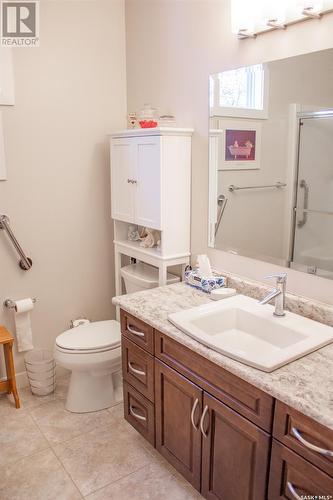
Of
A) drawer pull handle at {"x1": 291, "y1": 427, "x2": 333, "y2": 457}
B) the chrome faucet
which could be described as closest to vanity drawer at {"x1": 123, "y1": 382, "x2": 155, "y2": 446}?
the chrome faucet

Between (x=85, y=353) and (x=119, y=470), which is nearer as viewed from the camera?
(x=119, y=470)

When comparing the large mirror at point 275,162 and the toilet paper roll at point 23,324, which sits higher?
the large mirror at point 275,162

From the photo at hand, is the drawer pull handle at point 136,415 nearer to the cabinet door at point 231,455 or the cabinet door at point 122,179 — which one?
the cabinet door at point 231,455

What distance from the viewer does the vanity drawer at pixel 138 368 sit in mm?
1899

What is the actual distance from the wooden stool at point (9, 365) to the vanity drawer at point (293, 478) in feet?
5.36

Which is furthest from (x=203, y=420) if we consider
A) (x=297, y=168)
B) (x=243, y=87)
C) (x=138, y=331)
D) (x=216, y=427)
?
(x=243, y=87)

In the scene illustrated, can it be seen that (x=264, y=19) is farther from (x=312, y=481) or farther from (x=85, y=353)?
(x=85, y=353)

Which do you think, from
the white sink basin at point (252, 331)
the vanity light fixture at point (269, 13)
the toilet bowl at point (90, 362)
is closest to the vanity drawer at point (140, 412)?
the toilet bowl at point (90, 362)

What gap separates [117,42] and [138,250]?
1.37 metres

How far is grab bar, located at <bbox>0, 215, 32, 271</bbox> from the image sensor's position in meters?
2.47

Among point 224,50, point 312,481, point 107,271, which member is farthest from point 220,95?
point 312,481

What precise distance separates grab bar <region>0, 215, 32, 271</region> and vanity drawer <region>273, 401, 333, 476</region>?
1809mm

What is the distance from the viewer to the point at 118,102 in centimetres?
279

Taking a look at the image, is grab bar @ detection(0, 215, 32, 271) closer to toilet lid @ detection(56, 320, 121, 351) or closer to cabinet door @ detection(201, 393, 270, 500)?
toilet lid @ detection(56, 320, 121, 351)
